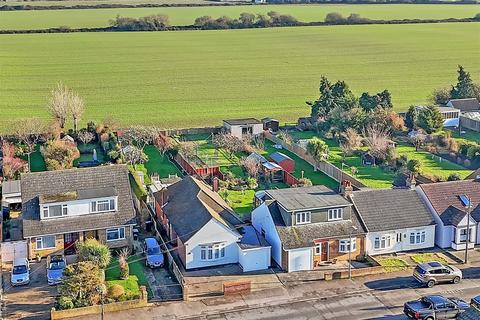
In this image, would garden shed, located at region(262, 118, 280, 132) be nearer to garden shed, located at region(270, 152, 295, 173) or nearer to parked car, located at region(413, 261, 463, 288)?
garden shed, located at region(270, 152, 295, 173)

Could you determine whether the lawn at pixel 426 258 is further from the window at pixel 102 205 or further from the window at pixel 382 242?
the window at pixel 102 205

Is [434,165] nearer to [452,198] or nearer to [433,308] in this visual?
[452,198]

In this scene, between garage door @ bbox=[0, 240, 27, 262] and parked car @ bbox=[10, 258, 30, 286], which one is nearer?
parked car @ bbox=[10, 258, 30, 286]

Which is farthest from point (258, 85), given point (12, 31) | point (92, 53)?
point (12, 31)

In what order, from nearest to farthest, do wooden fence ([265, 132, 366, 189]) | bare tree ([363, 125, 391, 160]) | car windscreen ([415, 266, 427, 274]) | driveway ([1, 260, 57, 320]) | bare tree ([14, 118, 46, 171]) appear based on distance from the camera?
driveway ([1, 260, 57, 320]) → car windscreen ([415, 266, 427, 274]) → wooden fence ([265, 132, 366, 189]) → bare tree ([363, 125, 391, 160]) → bare tree ([14, 118, 46, 171])

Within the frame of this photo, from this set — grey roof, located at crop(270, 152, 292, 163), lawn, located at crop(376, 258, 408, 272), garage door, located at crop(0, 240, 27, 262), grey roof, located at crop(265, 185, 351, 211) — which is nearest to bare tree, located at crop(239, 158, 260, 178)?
grey roof, located at crop(270, 152, 292, 163)

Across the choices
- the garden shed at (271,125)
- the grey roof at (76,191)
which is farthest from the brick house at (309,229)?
the garden shed at (271,125)
